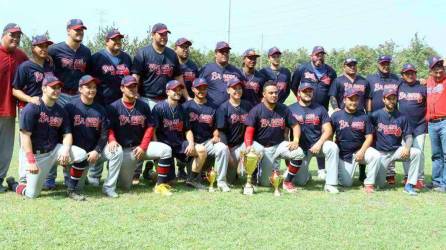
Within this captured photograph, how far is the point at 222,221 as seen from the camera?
593cm

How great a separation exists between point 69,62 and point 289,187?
155 inches

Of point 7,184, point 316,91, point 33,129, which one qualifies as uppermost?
point 316,91

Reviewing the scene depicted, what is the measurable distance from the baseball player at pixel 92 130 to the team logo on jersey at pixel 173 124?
92 centimetres

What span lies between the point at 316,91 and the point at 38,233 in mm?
5791

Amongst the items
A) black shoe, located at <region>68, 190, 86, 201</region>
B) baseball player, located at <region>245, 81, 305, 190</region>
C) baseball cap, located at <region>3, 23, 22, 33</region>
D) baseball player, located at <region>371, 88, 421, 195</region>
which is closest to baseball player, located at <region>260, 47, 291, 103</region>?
baseball player, located at <region>245, 81, 305, 190</region>

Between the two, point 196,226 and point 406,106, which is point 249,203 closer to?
point 196,226

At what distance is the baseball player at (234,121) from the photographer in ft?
26.9

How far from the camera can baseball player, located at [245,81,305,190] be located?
814cm

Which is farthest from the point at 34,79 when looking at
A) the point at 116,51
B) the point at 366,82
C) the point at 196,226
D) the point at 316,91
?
the point at 366,82

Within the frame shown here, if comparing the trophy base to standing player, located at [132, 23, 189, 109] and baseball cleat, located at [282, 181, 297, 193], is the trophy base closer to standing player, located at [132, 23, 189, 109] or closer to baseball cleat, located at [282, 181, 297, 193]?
baseball cleat, located at [282, 181, 297, 193]

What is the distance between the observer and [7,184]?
7.99 m

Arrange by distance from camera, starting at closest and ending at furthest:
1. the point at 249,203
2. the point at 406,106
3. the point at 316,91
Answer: the point at 249,203, the point at 406,106, the point at 316,91

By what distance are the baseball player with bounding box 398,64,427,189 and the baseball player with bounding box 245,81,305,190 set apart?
6.49ft

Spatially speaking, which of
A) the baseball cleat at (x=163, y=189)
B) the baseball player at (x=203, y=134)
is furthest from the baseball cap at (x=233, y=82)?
the baseball cleat at (x=163, y=189)
